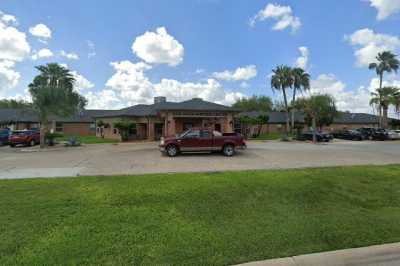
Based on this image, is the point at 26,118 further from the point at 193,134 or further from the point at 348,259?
the point at 348,259

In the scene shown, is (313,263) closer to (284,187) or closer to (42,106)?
(284,187)

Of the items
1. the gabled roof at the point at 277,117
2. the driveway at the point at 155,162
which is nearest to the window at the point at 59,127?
the driveway at the point at 155,162

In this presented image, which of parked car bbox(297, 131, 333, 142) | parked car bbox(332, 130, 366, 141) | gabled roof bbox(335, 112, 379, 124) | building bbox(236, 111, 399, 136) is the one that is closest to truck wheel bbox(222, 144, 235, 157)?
parked car bbox(297, 131, 333, 142)

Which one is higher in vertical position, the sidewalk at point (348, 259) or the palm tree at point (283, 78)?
the palm tree at point (283, 78)

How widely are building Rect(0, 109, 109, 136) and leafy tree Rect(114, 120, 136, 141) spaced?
13.4 meters

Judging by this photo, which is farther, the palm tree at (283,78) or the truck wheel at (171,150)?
the palm tree at (283,78)

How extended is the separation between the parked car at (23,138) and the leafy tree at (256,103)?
178 ft

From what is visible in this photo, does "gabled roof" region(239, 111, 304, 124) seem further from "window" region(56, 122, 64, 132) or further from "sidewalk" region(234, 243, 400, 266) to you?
"sidewalk" region(234, 243, 400, 266)

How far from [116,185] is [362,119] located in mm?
60268

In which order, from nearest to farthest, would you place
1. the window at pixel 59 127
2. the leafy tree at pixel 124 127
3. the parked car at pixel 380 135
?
1. the leafy tree at pixel 124 127
2. the parked car at pixel 380 135
3. the window at pixel 59 127

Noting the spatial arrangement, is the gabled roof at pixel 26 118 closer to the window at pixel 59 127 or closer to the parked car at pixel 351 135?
the window at pixel 59 127

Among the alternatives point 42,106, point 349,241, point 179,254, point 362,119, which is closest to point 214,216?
point 179,254

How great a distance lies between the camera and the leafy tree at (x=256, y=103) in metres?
71.4

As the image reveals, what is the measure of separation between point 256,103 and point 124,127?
4875 centimetres
